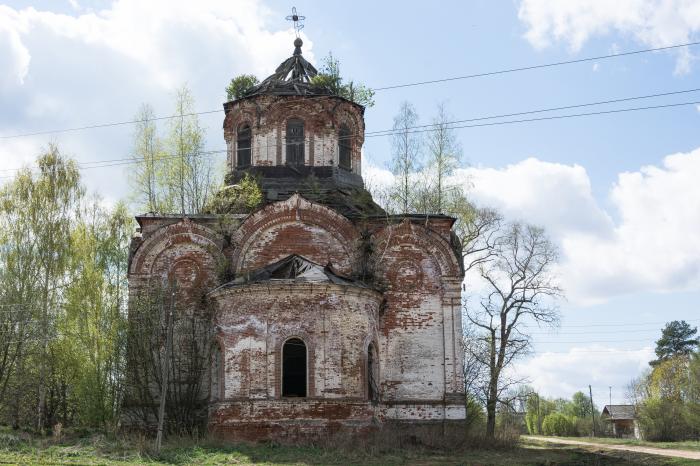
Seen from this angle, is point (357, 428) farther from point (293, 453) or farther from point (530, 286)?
point (530, 286)

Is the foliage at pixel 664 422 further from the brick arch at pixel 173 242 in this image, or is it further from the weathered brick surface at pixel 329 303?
the brick arch at pixel 173 242

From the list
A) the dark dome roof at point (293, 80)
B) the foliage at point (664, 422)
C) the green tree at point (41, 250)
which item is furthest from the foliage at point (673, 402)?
the green tree at point (41, 250)

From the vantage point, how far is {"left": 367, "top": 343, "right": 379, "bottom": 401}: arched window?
20.5 m

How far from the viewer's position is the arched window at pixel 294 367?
19.8 metres

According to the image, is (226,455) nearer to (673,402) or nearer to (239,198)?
(239,198)

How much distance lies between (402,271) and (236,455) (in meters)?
8.20

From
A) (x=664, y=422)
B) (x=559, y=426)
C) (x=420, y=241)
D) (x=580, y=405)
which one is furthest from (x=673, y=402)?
(x=580, y=405)

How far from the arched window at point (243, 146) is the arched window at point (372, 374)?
323 inches

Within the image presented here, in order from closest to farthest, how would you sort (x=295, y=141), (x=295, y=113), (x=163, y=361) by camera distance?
(x=163, y=361)
(x=295, y=141)
(x=295, y=113)

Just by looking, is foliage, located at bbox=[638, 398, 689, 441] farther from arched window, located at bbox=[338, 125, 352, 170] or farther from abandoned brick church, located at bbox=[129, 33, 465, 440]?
arched window, located at bbox=[338, 125, 352, 170]

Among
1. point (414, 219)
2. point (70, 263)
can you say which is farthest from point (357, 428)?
point (70, 263)

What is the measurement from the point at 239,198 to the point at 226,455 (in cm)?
927

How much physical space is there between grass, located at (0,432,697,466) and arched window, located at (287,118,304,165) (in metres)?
9.94

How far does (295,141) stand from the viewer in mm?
25297
